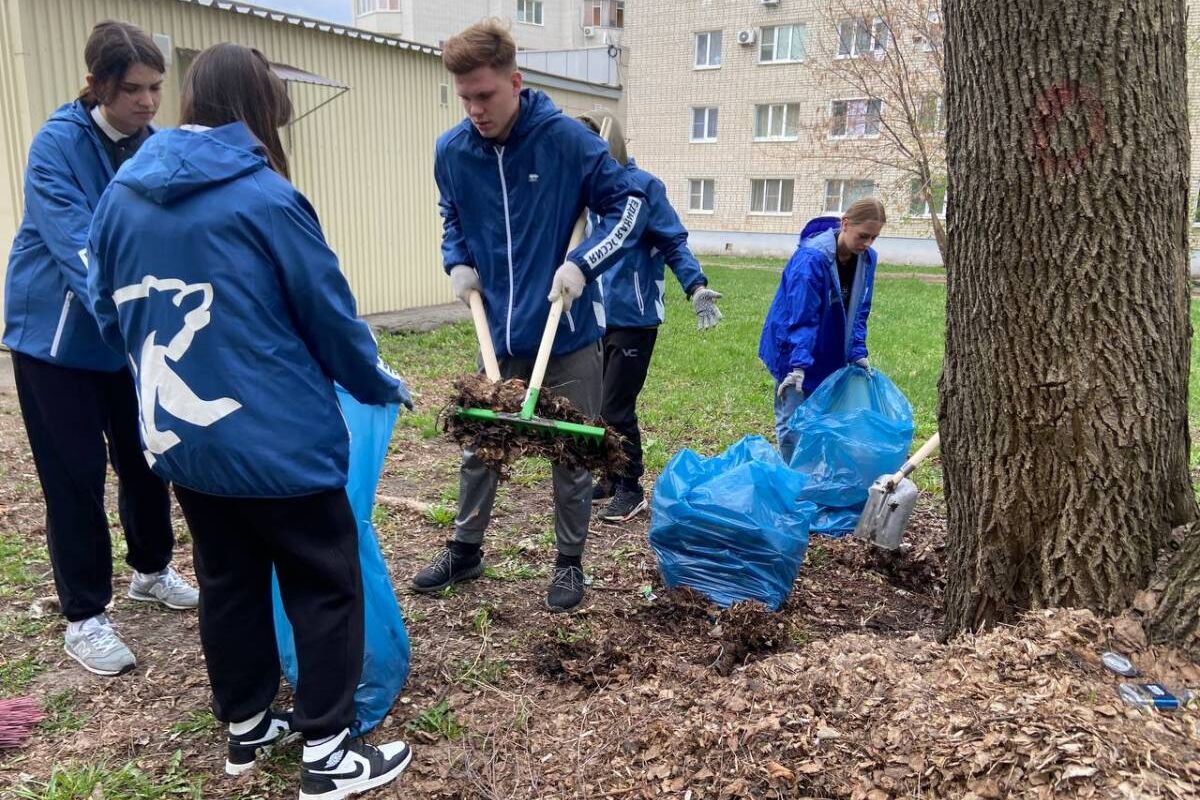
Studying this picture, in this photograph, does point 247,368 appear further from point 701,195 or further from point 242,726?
point 701,195

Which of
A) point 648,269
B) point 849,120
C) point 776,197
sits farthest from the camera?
point 776,197

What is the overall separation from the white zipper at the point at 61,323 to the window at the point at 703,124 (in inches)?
1054

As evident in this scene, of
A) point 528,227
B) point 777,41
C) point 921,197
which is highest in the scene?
point 777,41

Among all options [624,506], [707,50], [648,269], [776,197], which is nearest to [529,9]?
[707,50]

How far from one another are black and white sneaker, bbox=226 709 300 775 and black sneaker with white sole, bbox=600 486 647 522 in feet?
6.94

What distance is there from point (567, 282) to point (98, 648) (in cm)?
192

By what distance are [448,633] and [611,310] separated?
6.04ft

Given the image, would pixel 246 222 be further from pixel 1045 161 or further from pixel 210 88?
pixel 1045 161

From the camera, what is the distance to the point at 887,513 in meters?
3.58

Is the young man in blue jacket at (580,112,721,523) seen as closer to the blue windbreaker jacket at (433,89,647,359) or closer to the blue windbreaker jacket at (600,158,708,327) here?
the blue windbreaker jacket at (600,158,708,327)

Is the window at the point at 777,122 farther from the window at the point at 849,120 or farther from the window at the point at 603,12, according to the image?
the window at the point at 603,12

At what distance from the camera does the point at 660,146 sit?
28344 mm

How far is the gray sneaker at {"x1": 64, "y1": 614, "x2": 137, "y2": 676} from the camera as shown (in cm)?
269

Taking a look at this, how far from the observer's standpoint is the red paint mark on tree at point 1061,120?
208cm
